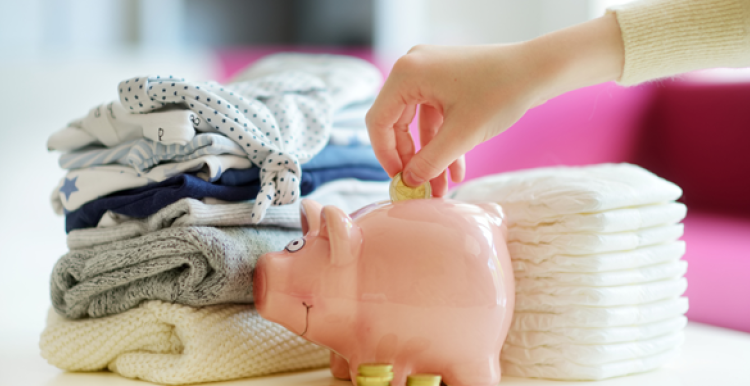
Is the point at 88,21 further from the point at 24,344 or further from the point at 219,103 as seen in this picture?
the point at 219,103

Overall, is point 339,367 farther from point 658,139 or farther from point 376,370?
point 658,139

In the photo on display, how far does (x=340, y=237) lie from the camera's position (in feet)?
1.92

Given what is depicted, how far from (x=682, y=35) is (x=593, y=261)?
0.80 ft

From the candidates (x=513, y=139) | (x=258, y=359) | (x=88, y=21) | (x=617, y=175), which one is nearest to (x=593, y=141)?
(x=513, y=139)

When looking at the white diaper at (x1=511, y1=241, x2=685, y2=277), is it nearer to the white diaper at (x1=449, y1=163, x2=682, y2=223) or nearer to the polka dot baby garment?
the white diaper at (x1=449, y1=163, x2=682, y2=223)

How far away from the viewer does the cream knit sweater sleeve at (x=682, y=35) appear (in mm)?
606

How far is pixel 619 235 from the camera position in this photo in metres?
0.68

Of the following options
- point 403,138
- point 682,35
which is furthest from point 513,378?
point 682,35

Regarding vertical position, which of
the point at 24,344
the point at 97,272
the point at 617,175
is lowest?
the point at 24,344

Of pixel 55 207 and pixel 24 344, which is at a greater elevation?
pixel 55 207

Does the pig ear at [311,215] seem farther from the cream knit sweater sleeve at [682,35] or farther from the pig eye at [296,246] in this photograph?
the cream knit sweater sleeve at [682,35]

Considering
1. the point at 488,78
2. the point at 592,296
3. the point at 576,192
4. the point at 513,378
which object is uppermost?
the point at 488,78

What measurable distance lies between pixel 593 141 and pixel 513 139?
23 centimetres

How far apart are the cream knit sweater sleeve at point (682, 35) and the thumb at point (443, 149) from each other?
0.60 feet
